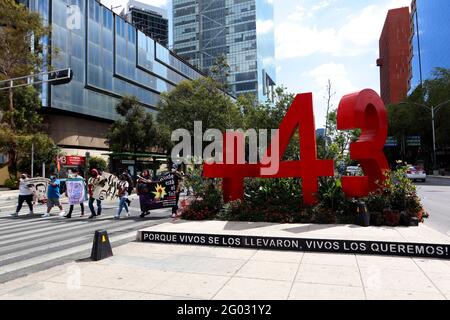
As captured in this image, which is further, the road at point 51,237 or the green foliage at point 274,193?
the green foliage at point 274,193

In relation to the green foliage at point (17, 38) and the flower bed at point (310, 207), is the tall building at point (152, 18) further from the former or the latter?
the flower bed at point (310, 207)

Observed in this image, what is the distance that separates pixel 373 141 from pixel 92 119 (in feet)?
144

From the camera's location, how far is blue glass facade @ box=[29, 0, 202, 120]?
4284 centimetres

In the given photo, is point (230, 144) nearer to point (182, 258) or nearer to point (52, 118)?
point (182, 258)

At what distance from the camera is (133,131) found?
44500 mm

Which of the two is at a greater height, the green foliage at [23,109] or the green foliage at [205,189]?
the green foliage at [23,109]

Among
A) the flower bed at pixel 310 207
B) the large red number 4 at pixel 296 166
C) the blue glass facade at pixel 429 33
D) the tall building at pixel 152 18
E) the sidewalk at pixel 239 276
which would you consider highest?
the tall building at pixel 152 18

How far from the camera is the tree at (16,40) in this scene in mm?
32812

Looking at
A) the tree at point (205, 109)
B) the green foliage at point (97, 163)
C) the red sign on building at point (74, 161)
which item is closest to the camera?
the tree at point (205, 109)

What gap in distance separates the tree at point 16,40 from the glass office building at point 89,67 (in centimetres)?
287

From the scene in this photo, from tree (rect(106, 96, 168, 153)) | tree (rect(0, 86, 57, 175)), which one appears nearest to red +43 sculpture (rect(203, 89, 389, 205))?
tree (rect(0, 86, 57, 175))

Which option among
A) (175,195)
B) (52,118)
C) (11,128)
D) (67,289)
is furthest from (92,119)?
(67,289)

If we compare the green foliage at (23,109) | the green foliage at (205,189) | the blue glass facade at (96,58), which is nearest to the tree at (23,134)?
the green foliage at (23,109)
